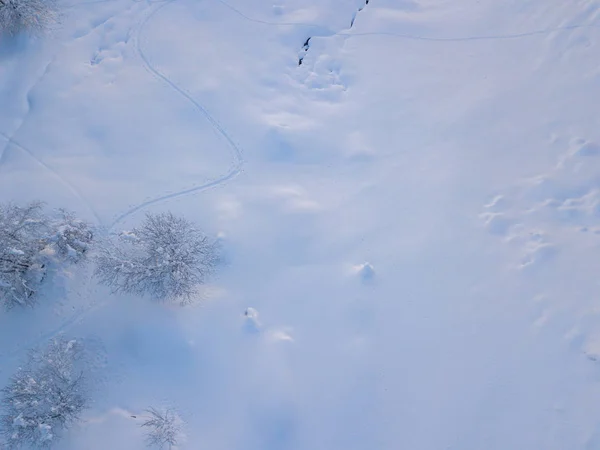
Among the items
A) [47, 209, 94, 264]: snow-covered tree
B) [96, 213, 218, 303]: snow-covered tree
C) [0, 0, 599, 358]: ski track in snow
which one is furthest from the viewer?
[47, 209, 94, 264]: snow-covered tree

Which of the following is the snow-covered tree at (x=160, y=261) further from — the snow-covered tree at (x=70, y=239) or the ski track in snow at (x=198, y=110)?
the ski track in snow at (x=198, y=110)

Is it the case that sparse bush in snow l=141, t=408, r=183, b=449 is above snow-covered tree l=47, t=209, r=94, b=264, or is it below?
below

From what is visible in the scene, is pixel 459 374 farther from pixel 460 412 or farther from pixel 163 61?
pixel 163 61

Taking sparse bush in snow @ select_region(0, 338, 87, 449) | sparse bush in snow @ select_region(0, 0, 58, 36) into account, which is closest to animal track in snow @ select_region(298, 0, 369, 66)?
sparse bush in snow @ select_region(0, 0, 58, 36)

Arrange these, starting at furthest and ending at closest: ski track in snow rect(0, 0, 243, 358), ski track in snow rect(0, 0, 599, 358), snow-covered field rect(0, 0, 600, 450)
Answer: ski track in snow rect(0, 0, 599, 358)
ski track in snow rect(0, 0, 243, 358)
snow-covered field rect(0, 0, 600, 450)

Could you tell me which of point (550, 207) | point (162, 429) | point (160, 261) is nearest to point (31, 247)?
point (160, 261)

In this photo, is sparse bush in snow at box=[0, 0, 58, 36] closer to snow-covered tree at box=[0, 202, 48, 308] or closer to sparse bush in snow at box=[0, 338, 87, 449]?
snow-covered tree at box=[0, 202, 48, 308]

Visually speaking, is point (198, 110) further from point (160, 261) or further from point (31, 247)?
point (31, 247)

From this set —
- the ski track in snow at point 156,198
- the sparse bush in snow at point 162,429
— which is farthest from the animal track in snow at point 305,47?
the sparse bush in snow at point 162,429
